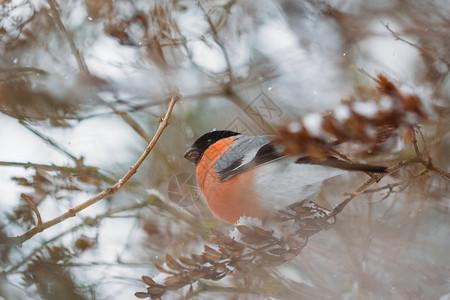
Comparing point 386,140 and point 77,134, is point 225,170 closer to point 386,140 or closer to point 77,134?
point 386,140

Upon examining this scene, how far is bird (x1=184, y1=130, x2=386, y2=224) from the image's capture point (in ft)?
1.96

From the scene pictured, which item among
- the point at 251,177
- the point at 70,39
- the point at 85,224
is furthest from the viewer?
the point at 70,39

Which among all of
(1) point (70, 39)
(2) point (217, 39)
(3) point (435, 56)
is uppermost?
(1) point (70, 39)

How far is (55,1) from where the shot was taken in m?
1.06

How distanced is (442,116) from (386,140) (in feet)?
0.26

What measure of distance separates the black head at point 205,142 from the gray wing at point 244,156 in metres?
0.03

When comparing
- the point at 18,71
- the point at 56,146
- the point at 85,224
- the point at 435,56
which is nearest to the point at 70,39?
the point at 18,71

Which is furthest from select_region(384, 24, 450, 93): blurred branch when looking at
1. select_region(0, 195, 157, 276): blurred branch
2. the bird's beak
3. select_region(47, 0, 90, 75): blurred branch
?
select_region(47, 0, 90, 75): blurred branch

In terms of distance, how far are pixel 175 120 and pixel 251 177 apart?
1.14ft

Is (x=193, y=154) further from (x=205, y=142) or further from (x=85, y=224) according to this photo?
(x=85, y=224)

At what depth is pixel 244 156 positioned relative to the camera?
0.65 m

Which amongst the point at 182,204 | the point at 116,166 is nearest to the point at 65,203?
the point at 116,166

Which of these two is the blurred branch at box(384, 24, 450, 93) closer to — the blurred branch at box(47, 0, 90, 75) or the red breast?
the red breast

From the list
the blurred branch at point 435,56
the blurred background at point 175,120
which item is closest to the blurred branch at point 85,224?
the blurred background at point 175,120
